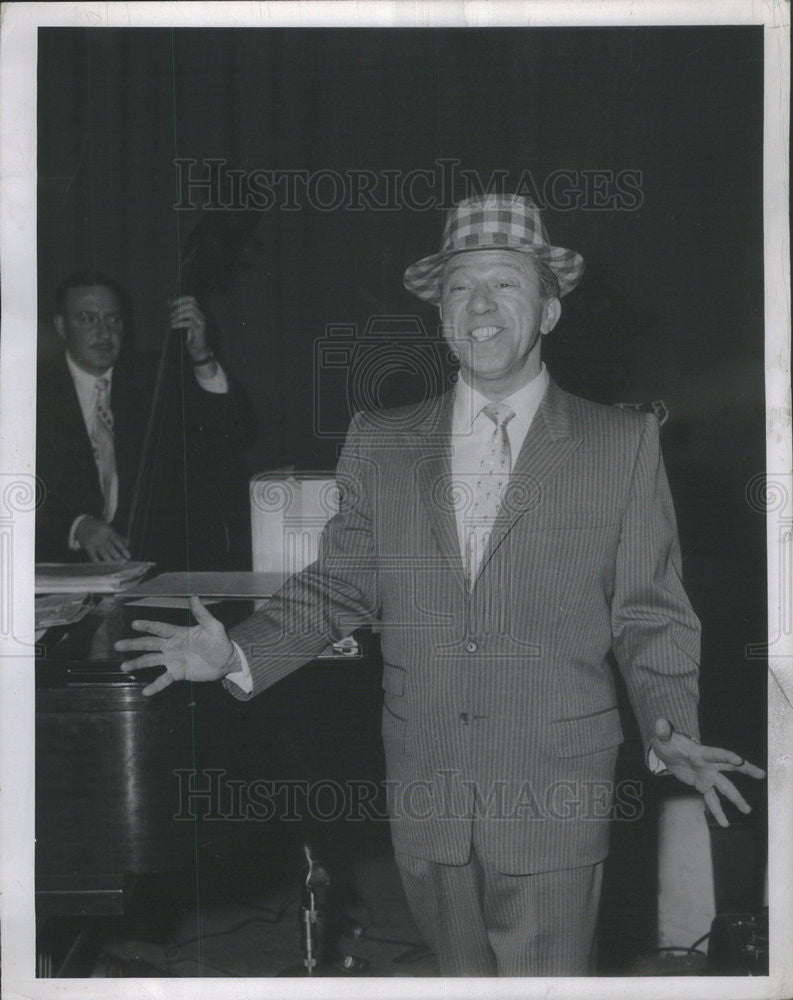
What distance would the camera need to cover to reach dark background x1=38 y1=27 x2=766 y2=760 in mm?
2383

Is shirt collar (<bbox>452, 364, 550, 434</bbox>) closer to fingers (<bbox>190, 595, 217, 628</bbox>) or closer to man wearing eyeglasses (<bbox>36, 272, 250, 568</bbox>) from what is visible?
man wearing eyeglasses (<bbox>36, 272, 250, 568</bbox>)

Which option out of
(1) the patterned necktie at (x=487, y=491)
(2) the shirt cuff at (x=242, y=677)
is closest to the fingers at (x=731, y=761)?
(1) the patterned necktie at (x=487, y=491)

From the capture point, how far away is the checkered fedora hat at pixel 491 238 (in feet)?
7.71

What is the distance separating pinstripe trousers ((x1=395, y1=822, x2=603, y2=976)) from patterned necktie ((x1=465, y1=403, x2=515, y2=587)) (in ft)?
2.07

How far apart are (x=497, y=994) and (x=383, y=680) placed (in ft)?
2.54

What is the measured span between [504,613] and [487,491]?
0.27 meters

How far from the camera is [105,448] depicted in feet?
7.82

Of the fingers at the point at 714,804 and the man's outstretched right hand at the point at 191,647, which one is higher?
the man's outstretched right hand at the point at 191,647

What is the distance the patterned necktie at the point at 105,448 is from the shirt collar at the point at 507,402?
2.57 feet

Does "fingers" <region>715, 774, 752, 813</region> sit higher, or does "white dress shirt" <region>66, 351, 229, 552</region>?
"white dress shirt" <region>66, 351, 229, 552</region>

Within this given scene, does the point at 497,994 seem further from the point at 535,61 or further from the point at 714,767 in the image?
the point at 535,61

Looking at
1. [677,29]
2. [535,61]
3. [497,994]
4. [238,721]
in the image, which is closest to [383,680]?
[238,721]

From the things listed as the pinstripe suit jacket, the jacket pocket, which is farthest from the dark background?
the jacket pocket

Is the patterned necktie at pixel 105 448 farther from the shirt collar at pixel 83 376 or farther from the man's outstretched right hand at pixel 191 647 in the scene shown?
the man's outstretched right hand at pixel 191 647
